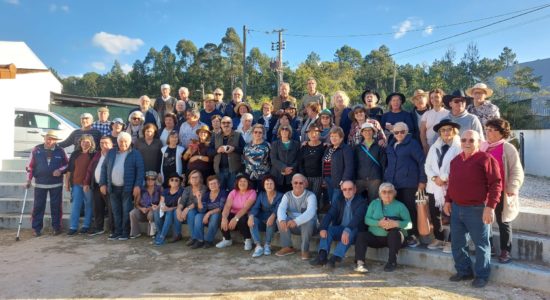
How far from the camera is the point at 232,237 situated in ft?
19.8

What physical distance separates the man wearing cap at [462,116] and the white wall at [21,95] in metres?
9.29

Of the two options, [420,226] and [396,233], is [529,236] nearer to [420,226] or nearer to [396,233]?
[420,226]

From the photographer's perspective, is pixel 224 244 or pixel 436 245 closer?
pixel 436 245

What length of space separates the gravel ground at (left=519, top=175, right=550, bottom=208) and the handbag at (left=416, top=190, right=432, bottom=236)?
3434 mm

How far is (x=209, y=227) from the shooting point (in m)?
5.82

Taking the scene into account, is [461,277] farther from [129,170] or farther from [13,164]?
[13,164]

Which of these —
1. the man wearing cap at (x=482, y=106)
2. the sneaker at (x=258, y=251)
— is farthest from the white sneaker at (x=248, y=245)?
the man wearing cap at (x=482, y=106)

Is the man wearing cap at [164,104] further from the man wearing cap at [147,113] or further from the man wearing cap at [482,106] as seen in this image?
the man wearing cap at [482,106]

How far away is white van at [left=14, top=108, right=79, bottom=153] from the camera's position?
10.1 meters

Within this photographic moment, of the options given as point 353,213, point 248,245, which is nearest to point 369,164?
point 353,213

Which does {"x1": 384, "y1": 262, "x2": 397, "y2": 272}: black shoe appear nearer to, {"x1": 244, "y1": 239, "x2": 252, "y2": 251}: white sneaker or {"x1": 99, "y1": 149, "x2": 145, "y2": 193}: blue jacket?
{"x1": 244, "y1": 239, "x2": 252, "y2": 251}: white sneaker

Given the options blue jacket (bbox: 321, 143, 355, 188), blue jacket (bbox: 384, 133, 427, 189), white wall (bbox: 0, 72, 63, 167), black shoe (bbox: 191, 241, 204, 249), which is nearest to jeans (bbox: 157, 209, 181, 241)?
black shoe (bbox: 191, 241, 204, 249)

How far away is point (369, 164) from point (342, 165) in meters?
0.35

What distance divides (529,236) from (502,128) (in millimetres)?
1461
